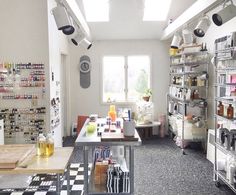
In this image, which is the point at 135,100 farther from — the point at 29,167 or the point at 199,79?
the point at 29,167

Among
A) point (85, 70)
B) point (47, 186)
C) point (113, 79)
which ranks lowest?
point (47, 186)

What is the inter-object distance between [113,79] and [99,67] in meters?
0.46

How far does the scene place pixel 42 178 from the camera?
3943 mm

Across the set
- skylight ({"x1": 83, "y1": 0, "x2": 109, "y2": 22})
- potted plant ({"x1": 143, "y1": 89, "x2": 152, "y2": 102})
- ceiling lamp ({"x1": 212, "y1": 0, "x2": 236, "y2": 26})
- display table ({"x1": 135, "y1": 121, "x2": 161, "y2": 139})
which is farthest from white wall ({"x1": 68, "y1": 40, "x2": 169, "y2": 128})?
ceiling lamp ({"x1": 212, "y1": 0, "x2": 236, "y2": 26})

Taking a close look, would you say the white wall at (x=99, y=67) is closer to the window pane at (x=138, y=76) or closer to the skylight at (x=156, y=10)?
the window pane at (x=138, y=76)

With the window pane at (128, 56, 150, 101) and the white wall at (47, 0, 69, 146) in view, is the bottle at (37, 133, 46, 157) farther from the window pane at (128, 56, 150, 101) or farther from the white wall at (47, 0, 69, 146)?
the window pane at (128, 56, 150, 101)

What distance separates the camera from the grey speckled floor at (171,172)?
3.54 metres

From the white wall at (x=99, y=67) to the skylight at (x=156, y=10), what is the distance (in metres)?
0.89

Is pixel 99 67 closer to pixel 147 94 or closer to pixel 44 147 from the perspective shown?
pixel 147 94

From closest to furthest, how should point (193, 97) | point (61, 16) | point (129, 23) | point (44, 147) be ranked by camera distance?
point (44, 147)
point (61, 16)
point (193, 97)
point (129, 23)

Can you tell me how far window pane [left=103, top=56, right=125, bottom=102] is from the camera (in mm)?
6711

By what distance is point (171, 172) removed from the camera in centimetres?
419

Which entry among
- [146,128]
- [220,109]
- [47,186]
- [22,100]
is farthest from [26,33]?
[146,128]

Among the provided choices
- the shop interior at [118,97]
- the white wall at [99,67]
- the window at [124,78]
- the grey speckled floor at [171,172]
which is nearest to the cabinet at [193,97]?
the shop interior at [118,97]
